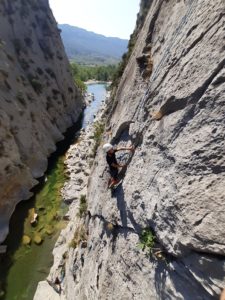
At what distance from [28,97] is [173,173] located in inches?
1526

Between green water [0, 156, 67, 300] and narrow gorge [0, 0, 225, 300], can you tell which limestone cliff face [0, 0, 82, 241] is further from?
narrow gorge [0, 0, 225, 300]

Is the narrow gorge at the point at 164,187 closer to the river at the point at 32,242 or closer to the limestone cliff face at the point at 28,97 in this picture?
the river at the point at 32,242

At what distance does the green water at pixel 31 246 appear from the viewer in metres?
23.6

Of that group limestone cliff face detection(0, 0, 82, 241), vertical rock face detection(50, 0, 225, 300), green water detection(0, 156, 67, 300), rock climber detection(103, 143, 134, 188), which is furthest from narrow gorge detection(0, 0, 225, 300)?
limestone cliff face detection(0, 0, 82, 241)

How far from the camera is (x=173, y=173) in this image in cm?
1078

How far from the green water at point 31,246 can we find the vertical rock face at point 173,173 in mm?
7837

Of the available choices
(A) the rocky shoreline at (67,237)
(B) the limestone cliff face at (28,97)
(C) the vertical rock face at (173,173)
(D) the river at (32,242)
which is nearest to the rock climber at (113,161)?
(C) the vertical rock face at (173,173)

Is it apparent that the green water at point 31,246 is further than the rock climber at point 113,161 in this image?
Yes

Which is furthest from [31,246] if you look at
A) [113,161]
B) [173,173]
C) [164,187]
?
[173,173]

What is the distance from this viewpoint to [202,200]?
30.6ft

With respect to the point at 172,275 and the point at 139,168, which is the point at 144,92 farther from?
the point at 172,275

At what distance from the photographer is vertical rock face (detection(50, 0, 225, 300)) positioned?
9227 millimetres

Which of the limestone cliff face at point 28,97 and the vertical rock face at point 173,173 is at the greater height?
A: the limestone cliff face at point 28,97

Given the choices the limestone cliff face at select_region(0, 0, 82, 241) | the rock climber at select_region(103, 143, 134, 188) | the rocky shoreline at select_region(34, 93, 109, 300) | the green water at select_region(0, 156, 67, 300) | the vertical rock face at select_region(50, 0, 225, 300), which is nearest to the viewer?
the vertical rock face at select_region(50, 0, 225, 300)
